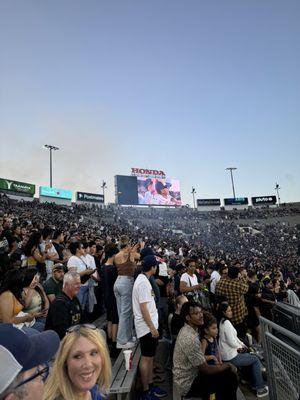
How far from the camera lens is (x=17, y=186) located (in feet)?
147

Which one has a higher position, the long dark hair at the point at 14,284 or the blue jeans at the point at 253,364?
the long dark hair at the point at 14,284

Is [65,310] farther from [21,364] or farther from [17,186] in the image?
[17,186]

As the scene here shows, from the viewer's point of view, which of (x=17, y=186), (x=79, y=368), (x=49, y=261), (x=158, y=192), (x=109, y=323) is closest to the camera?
(x=79, y=368)

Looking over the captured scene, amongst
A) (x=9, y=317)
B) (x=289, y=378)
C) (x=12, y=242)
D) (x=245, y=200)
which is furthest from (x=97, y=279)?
(x=245, y=200)

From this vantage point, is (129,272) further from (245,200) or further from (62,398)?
(245,200)

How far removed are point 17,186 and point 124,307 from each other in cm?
4527

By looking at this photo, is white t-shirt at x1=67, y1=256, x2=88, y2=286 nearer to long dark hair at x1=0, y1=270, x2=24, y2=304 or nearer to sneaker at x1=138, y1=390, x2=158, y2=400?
long dark hair at x1=0, y1=270, x2=24, y2=304

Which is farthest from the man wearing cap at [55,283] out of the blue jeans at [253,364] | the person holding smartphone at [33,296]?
the blue jeans at [253,364]

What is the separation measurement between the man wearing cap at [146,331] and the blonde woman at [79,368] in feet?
6.38

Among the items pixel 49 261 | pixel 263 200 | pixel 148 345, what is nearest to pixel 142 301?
pixel 148 345

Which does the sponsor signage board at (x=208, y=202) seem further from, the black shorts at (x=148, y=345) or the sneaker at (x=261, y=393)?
the black shorts at (x=148, y=345)

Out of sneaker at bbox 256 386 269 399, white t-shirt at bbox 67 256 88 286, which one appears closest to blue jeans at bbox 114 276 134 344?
white t-shirt at bbox 67 256 88 286

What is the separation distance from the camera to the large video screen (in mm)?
44938

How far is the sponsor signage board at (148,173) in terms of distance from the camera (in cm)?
4660
